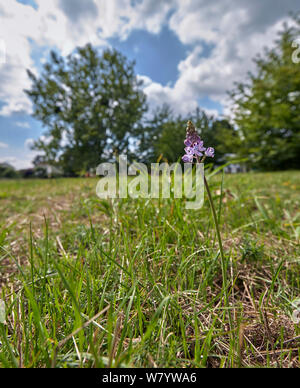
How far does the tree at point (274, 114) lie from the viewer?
37.0 ft

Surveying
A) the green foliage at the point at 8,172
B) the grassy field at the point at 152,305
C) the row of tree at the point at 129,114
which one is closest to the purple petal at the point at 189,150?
the grassy field at the point at 152,305

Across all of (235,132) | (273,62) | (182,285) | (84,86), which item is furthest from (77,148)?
(182,285)

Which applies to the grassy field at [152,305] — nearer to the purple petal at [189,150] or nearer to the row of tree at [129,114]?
the purple petal at [189,150]

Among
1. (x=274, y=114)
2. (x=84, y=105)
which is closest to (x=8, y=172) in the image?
(x=84, y=105)

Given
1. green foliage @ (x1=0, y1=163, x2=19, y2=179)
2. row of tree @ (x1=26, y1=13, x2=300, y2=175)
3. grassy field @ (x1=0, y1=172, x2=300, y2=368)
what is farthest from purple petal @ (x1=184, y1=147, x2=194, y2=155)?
green foliage @ (x1=0, y1=163, x2=19, y2=179)

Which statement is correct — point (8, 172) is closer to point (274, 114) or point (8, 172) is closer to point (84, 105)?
point (84, 105)

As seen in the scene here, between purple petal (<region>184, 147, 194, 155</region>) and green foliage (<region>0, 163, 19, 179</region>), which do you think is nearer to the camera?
purple petal (<region>184, 147, 194, 155</region>)

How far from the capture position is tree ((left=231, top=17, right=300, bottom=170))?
37.0 ft

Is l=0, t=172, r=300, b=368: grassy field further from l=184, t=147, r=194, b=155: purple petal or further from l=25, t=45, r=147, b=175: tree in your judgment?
l=25, t=45, r=147, b=175: tree

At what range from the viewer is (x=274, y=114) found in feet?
37.4

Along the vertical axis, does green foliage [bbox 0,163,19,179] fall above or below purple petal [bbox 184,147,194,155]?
above

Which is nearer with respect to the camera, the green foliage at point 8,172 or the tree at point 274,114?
the tree at point 274,114

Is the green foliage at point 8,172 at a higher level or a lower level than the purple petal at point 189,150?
higher

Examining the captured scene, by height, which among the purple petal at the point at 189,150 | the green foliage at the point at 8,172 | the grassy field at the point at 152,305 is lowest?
the grassy field at the point at 152,305
